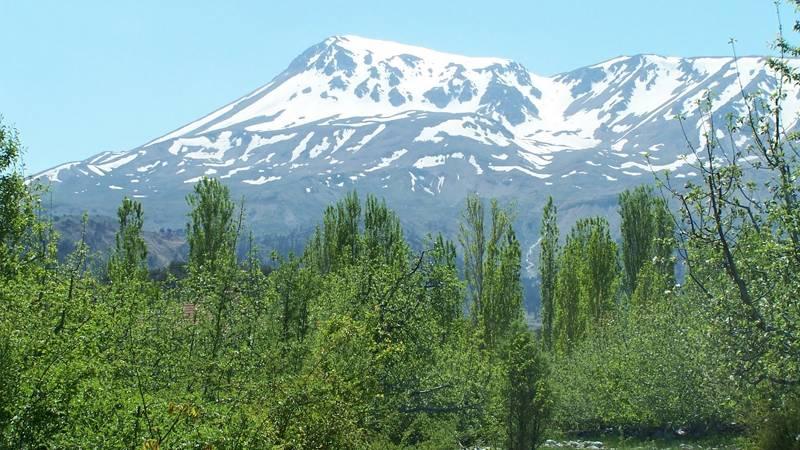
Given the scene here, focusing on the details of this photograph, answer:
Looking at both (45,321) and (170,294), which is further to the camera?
(170,294)

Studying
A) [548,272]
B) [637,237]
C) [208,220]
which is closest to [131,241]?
[208,220]

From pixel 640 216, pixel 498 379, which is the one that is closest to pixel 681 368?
pixel 498 379

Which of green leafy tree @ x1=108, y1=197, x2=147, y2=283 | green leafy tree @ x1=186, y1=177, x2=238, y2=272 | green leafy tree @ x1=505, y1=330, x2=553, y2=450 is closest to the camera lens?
green leafy tree @ x1=505, y1=330, x2=553, y2=450

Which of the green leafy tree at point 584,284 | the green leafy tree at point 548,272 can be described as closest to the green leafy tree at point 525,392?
the green leafy tree at point 584,284

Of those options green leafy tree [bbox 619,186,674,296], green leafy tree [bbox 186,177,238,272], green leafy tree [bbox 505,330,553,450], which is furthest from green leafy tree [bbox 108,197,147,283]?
green leafy tree [bbox 619,186,674,296]

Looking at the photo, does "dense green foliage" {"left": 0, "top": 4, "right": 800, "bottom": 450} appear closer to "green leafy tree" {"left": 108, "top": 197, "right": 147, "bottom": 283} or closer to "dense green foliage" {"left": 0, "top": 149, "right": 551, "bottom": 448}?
"dense green foliage" {"left": 0, "top": 149, "right": 551, "bottom": 448}

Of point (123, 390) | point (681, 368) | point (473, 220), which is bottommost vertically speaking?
point (681, 368)

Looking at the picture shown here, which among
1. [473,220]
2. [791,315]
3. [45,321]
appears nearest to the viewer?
[45,321]

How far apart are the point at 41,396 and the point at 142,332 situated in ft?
19.2

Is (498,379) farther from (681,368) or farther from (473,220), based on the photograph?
(473,220)

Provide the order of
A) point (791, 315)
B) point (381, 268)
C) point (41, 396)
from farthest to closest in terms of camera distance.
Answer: point (381, 268), point (791, 315), point (41, 396)

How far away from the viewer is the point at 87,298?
728 inches

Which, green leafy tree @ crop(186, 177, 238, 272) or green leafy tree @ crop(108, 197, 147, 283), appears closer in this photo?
green leafy tree @ crop(186, 177, 238, 272)

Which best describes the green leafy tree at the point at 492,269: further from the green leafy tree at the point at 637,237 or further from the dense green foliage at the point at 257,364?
the dense green foliage at the point at 257,364
